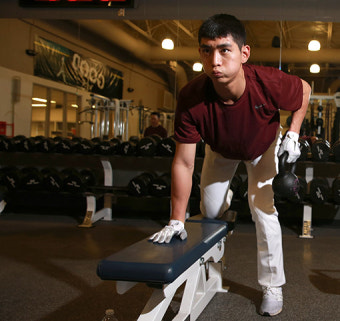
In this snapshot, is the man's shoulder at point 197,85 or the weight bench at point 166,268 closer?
the weight bench at point 166,268

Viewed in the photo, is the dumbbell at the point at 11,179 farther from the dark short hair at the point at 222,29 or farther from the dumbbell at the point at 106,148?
the dark short hair at the point at 222,29

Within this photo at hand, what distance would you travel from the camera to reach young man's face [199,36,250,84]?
1749 mm

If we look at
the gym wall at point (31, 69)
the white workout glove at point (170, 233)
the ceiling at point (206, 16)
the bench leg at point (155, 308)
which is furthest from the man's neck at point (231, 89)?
the gym wall at point (31, 69)

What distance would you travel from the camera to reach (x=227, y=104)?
196 centimetres

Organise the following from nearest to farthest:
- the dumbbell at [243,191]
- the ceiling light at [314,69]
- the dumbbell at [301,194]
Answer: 1. the dumbbell at [301,194]
2. the dumbbell at [243,191]
3. the ceiling light at [314,69]

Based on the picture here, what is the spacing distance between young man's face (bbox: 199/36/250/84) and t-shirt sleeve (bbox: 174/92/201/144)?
214 millimetres

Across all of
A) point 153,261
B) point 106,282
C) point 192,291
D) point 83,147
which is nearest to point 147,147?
point 83,147

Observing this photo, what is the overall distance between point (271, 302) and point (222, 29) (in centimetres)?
125

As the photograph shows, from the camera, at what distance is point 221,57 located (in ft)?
5.77

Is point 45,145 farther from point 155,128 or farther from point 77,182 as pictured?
point 155,128

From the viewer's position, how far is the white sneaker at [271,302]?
6.92 feet

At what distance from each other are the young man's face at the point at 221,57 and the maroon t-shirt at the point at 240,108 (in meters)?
0.17

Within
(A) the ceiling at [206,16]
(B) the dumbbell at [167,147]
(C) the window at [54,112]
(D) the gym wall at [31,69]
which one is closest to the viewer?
(B) the dumbbell at [167,147]

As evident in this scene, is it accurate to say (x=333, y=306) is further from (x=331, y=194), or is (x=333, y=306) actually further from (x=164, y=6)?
(x=164, y=6)
